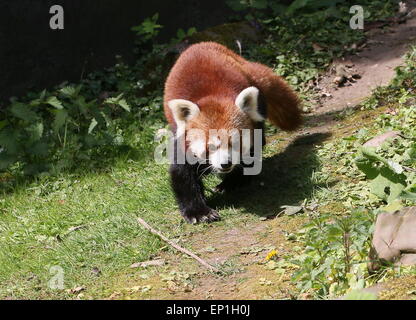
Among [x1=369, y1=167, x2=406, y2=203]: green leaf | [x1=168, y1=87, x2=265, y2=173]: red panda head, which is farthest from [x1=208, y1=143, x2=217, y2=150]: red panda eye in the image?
[x1=369, y1=167, x2=406, y2=203]: green leaf

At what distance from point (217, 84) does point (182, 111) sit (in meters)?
0.35

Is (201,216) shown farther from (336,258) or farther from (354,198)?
(336,258)

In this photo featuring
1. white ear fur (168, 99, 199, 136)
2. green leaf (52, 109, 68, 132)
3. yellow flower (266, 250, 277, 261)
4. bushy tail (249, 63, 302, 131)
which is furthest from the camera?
green leaf (52, 109, 68, 132)

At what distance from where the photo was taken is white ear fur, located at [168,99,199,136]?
4.66m

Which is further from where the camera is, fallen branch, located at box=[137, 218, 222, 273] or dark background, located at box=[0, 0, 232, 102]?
dark background, located at box=[0, 0, 232, 102]

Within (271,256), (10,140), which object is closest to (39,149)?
(10,140)

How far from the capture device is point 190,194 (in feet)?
15.8

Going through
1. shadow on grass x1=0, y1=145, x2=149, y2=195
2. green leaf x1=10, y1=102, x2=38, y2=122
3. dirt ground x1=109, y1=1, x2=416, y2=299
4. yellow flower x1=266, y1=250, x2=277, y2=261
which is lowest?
dirt ground x1=109, y1=1, x2=416, y2=299

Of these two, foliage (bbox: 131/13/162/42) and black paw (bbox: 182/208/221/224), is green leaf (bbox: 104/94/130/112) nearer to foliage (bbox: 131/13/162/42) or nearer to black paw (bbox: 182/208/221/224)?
foliage (bbox: 131/13/162/42)

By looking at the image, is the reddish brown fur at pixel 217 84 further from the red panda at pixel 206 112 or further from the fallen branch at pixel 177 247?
the fallen branch at pixel 177 247

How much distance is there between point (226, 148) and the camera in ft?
15.1

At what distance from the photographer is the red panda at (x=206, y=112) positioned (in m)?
4.68

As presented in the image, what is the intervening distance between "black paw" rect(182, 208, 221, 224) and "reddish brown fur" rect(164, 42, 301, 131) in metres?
0.60

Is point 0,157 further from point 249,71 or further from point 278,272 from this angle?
point 278,272
